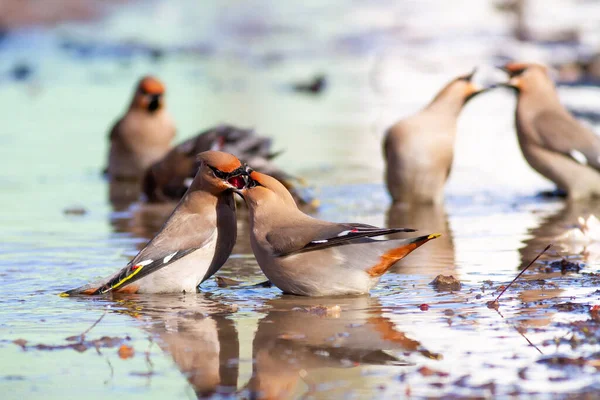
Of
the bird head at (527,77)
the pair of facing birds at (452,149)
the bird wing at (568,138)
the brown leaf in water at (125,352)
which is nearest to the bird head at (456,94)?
the pair of facing birds at (452,149)

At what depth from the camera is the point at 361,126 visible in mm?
15008

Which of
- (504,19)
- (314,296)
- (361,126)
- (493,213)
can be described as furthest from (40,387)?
(504,19)

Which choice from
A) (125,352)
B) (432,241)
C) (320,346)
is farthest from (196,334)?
(432,241)

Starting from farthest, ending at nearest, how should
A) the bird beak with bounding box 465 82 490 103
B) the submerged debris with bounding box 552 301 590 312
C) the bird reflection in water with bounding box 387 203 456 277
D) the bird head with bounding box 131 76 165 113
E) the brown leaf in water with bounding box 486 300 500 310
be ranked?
the bird head with bounding box 131 76 165 113
the bird beak with bounding box 465 82 490 103
the bird reflection in water with bounding box 387 203 456 277
the brown leaf in water with bounding box 486 300 500 310
the submerged debris with bounding box 552 301 590 312

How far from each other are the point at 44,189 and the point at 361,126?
5199 millimetres

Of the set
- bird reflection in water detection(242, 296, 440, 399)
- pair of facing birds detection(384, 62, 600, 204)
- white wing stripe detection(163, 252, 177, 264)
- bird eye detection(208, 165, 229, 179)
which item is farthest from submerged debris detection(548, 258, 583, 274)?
pair of facing birds detection(384, 62, 600, 204)

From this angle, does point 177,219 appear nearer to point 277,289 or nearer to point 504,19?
point 277,289

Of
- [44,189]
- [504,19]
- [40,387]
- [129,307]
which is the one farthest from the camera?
[504,19]

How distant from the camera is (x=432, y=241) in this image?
7.79m

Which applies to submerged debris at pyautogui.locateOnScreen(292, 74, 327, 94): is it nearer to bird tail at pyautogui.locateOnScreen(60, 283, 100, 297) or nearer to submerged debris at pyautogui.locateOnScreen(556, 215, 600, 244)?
submerged debris at pyautogui.locateOnScreen(556, 215, 600, 244)

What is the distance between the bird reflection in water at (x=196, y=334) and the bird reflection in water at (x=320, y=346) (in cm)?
11

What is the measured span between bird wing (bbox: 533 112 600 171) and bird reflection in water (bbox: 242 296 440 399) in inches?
166

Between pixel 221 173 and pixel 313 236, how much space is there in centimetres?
79

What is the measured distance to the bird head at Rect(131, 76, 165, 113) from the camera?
39.0ft
